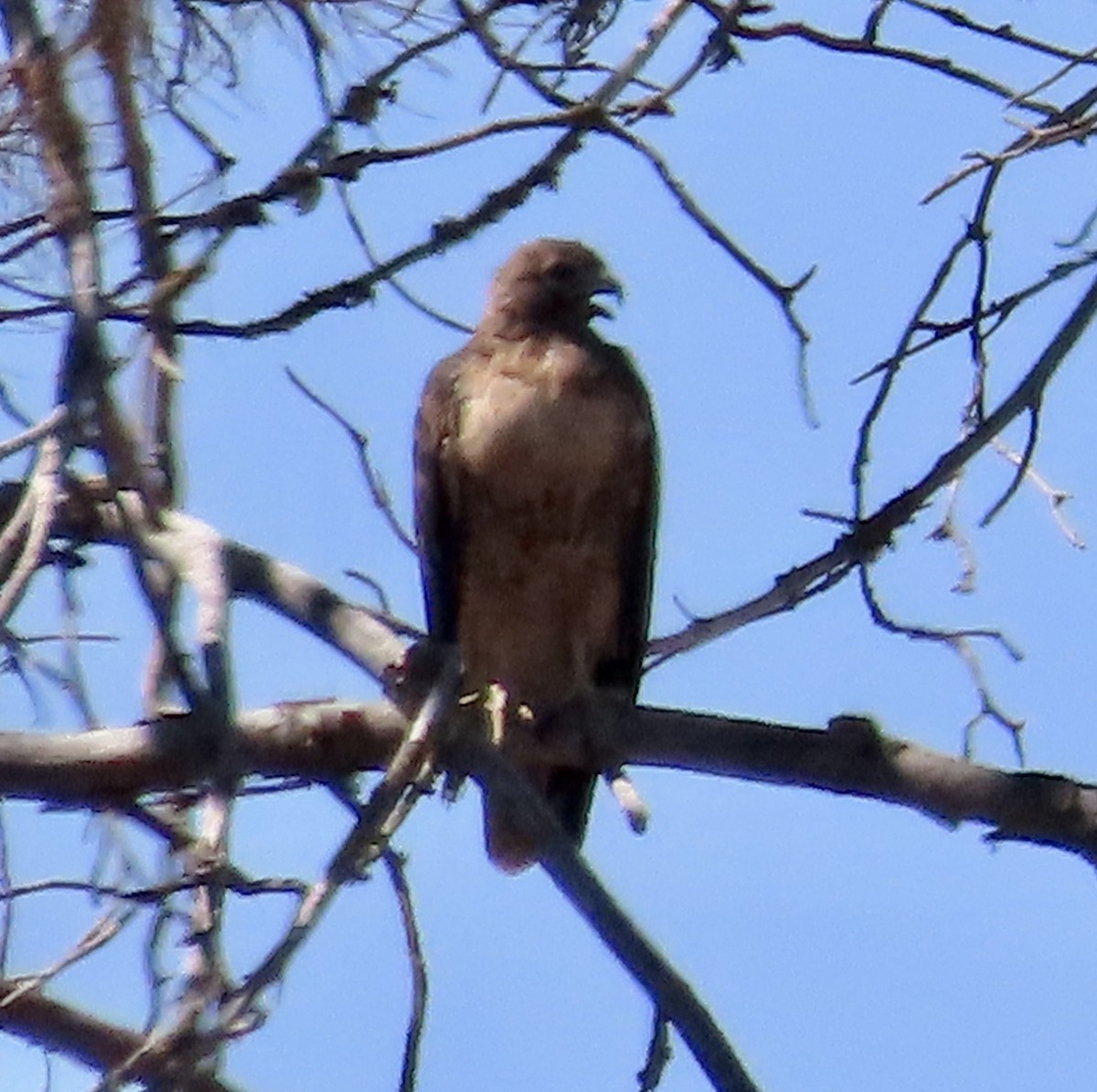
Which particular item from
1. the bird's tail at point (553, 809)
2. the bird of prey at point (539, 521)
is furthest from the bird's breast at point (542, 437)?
the bird's tail at point (553, 809)

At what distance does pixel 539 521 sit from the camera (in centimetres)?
488

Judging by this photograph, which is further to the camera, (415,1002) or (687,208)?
(687,208)

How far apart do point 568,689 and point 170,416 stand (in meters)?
1.61


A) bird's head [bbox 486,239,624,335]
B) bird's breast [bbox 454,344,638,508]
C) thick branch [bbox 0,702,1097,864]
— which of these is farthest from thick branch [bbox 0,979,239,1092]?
bird's head [bbox 486,239,624,335]

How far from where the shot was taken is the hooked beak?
5.32 m

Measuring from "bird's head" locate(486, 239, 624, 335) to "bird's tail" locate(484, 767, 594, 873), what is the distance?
1039mm

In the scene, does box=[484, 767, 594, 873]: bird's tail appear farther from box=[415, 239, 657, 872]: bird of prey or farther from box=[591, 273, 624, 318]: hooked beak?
box=[591, 273, 624, 318]: hooked beak

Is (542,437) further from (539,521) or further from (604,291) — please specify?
(604,291)

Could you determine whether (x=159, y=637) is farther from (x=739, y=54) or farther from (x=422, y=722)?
(x=739, y=54)

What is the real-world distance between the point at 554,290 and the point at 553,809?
4.14 feet

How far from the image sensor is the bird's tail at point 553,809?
487 centimetres

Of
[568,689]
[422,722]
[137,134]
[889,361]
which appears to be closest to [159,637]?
[422,722]

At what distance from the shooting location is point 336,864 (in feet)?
7.63

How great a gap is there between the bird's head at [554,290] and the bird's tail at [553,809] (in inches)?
40.9
